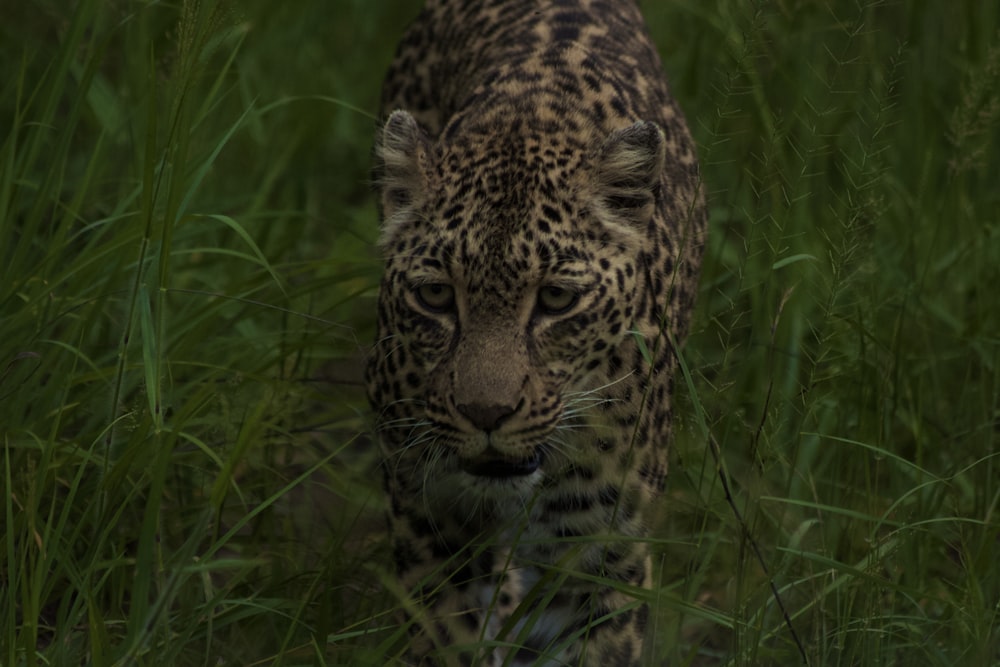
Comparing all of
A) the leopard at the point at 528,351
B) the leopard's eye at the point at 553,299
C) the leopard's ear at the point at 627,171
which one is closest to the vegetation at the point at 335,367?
the leopard at the point at 528,351

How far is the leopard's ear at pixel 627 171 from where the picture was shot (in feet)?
15.2

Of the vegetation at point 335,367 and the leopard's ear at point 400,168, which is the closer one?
the vegetation at point 335,367

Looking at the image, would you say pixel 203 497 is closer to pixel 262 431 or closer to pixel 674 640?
pixel 262 431

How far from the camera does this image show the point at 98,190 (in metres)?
6.66

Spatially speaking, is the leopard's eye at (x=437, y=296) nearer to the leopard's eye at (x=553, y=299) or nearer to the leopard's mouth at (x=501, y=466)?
the leopard's eye at (x=553, y=299)

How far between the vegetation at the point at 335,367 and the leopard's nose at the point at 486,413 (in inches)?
19.4

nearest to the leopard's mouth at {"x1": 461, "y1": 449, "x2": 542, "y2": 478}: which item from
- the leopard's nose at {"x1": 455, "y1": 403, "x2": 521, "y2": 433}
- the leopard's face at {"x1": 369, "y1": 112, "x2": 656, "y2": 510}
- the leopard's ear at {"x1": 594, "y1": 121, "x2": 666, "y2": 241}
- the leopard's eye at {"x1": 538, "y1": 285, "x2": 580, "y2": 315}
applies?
the leopard's face at {"x1": 369, "y1": 112, "x2": 656, "y2": 510}

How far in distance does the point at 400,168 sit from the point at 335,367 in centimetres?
265

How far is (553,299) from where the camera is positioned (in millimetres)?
4438

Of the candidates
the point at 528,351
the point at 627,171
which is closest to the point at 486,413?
the point at 528,351

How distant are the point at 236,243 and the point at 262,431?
1.51m

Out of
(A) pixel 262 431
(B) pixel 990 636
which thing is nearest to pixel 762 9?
(B) pixel 990 636

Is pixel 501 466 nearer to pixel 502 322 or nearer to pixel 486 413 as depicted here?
→ pixel 486 413

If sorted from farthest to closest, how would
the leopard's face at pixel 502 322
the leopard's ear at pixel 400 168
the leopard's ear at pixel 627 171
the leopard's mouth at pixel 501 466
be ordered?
the leopard's ear at pixel 400 168
the leopard's ear at pixel 627 171
the leopard's mouth at pixel 501 466
the leopard's face at pixel 502 322
